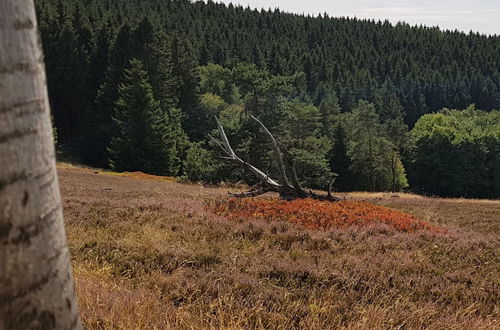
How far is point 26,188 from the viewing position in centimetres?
121

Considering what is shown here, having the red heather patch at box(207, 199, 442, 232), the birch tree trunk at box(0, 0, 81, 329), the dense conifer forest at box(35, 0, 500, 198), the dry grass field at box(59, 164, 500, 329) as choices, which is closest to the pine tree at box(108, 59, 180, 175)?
the dense conifer forest at box(35, 0, 500, 198)

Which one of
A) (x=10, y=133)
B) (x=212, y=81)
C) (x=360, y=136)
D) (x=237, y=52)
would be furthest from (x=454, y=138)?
(x=10, y=133)

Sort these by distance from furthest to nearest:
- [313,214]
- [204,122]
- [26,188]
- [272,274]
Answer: [204,122] → [313,214] → [272,274] → [26,188]

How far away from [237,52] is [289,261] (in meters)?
129

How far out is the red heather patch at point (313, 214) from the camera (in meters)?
10.6

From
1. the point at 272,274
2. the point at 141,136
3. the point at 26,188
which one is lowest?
the point at 141,136

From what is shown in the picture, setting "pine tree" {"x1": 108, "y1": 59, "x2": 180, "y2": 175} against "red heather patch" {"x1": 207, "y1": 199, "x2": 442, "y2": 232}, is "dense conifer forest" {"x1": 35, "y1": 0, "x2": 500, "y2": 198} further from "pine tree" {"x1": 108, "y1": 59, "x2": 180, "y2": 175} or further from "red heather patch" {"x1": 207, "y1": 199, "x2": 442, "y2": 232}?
"red heather patch" {"x1": 207, "y1": 199, "x2": 442, "y2": 232}

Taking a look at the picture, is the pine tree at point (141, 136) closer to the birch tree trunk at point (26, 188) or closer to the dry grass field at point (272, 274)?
the dry grass field at point (272, 274)

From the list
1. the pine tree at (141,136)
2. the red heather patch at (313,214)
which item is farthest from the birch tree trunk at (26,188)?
the pine tree at (141,136)

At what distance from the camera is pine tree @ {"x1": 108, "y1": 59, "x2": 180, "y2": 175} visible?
4662cm

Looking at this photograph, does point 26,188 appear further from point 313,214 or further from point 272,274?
point 313,214

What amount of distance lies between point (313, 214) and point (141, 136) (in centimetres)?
3826

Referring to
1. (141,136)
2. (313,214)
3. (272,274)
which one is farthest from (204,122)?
(272,274)

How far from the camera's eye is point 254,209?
11953mm
